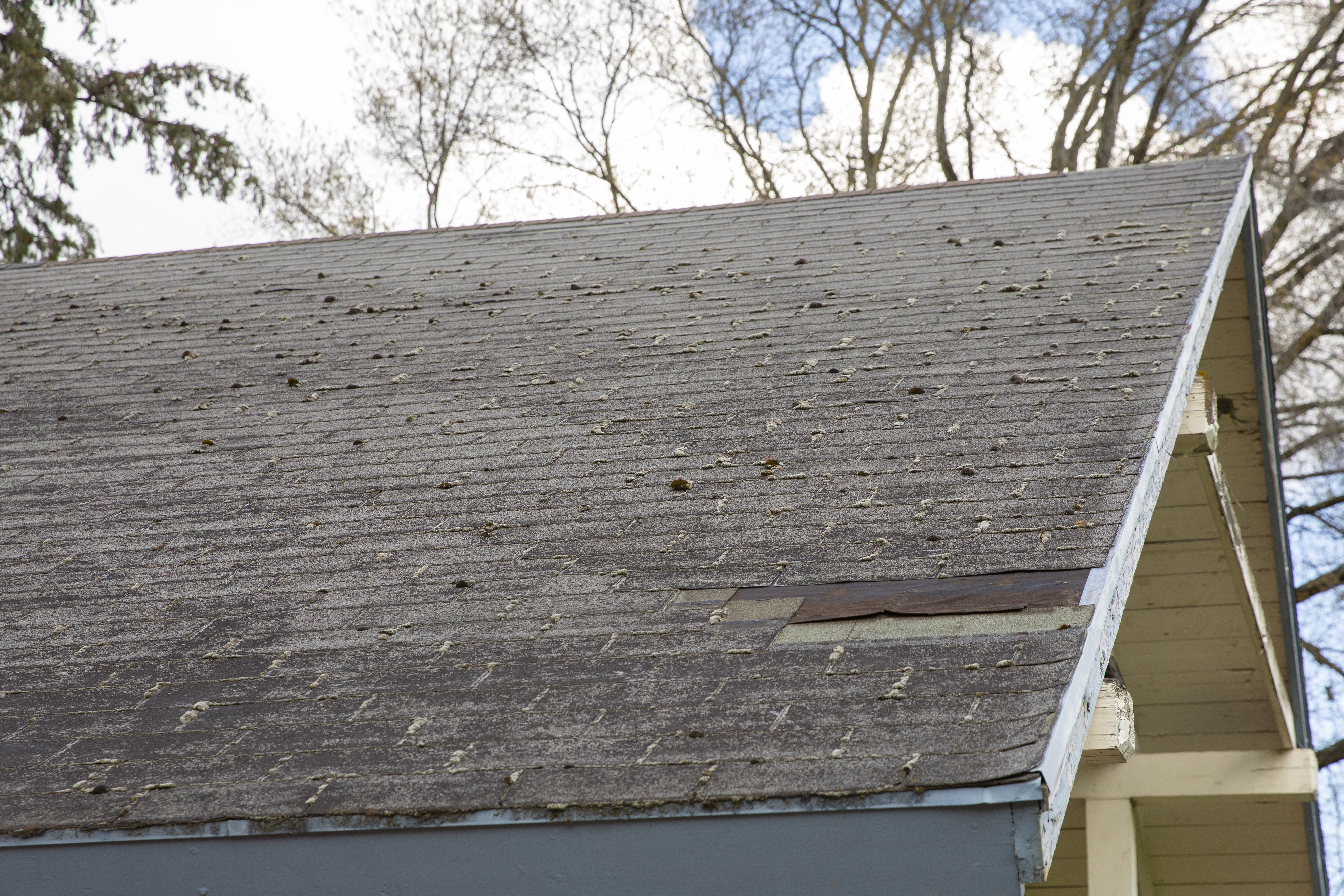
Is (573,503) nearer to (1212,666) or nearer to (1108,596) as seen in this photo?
(1108,596)

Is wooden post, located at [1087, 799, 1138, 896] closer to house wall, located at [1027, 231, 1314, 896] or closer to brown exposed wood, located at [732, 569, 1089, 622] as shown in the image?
house wall, located at [1027, 231, 1314, 896]

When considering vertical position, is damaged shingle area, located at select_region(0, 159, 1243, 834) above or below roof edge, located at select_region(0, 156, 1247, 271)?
below

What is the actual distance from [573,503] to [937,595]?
144cm

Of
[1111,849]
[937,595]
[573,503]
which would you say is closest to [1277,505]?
[1111,849]

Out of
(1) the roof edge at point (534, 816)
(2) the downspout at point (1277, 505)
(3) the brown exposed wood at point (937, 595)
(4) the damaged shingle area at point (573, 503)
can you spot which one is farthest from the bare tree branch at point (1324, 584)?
(1) the roof edge at point (534, 816)

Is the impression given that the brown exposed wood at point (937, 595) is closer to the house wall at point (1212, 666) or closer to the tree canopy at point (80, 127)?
the house wall at point (1212, 666)

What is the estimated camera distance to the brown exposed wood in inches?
115

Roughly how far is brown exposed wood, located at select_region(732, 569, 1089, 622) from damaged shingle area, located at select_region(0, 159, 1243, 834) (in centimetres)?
6

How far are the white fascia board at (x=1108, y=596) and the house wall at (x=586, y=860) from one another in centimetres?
12

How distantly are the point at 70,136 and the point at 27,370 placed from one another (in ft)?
54.2

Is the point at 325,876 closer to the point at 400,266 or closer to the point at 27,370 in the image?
the point at 27,370

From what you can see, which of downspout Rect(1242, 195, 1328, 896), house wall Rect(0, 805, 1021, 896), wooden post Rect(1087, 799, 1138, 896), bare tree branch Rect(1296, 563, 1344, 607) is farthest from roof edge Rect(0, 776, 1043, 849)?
bare tree branch Rect(1296, 563, 1344, 607)

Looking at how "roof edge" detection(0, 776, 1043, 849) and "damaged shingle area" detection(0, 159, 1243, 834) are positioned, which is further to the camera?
"damaged shingle area" detection(0, 159, 1243, 834)

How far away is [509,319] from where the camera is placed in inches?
254
